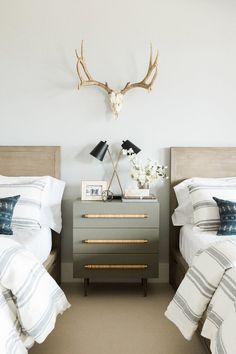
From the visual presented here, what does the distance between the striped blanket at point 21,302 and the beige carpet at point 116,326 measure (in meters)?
0.43

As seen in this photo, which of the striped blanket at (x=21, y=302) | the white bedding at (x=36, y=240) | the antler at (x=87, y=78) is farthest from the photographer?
the antler at (x=87, y=78)

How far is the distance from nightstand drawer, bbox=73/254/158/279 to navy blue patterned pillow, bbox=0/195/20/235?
611mm

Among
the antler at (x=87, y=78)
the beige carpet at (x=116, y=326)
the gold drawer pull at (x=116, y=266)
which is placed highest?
the antler at (x=87, y=78)

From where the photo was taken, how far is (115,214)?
3.18 m

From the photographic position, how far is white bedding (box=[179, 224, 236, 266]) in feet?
8.82

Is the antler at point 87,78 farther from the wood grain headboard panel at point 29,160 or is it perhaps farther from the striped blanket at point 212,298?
the striped blanket at point 212,298

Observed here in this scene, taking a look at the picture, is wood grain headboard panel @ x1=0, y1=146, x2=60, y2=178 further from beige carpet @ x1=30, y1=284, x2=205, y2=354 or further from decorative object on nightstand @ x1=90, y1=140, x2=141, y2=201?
beige carpet @ x1=30, y1=284, x2=205, y2=354

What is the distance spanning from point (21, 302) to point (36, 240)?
0.91 metres

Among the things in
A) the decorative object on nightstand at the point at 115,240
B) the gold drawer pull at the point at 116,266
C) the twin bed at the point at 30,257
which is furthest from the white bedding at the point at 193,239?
the twin bed at the point at 30,257

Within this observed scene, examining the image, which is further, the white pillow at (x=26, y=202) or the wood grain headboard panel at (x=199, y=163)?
the wood grain headboard panel at (x=199, y=163)

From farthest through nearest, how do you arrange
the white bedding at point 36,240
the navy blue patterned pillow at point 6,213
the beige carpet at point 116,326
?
the navy blue patterned pillow at point 6,213 < the white bedding at point 36,240 < the beige carpet at point 116,326

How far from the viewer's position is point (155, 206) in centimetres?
319

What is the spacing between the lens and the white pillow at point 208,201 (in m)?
3.00

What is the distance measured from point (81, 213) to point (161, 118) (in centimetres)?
109
